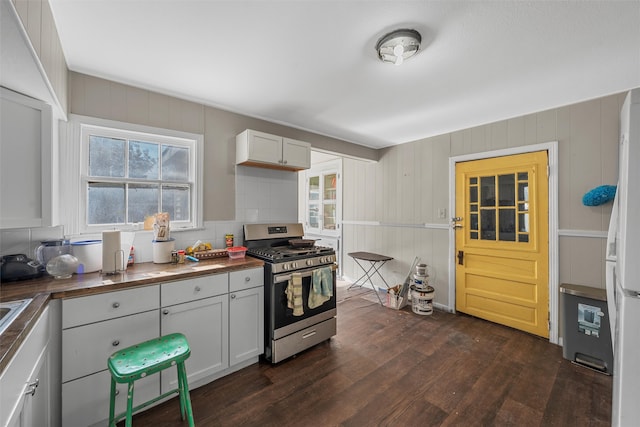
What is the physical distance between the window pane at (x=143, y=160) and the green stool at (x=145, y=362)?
148 centimetres

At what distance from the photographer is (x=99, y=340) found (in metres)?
1.57

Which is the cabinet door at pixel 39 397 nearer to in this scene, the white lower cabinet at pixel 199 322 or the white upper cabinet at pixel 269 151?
the white lower cabinet at pixel 199 322

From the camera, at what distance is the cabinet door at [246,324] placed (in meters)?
2.11

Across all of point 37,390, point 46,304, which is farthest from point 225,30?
point 37,390

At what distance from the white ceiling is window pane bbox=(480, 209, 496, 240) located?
1.14 meters

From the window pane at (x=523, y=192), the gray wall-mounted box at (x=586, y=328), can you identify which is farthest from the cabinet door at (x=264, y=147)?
the gray wall-mounted box at (x=586, y=328)

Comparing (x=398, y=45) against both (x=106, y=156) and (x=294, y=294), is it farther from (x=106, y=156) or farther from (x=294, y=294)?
(x=106, y=156)

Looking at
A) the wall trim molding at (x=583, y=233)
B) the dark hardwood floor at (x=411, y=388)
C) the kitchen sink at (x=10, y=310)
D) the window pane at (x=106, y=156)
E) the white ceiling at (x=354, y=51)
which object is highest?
the white ceiling at (x=354, y=51)

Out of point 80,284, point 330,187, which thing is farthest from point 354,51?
point 330,187

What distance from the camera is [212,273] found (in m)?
2.00

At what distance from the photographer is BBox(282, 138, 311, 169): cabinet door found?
2.83m

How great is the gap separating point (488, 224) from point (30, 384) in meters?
3.82

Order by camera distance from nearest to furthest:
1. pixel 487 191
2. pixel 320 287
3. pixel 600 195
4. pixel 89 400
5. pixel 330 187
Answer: pixel 89 400
pixel 600 195
pixel 320 287
pixel 487 191
pixel 330 187

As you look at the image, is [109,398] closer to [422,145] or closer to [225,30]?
[225,30]
